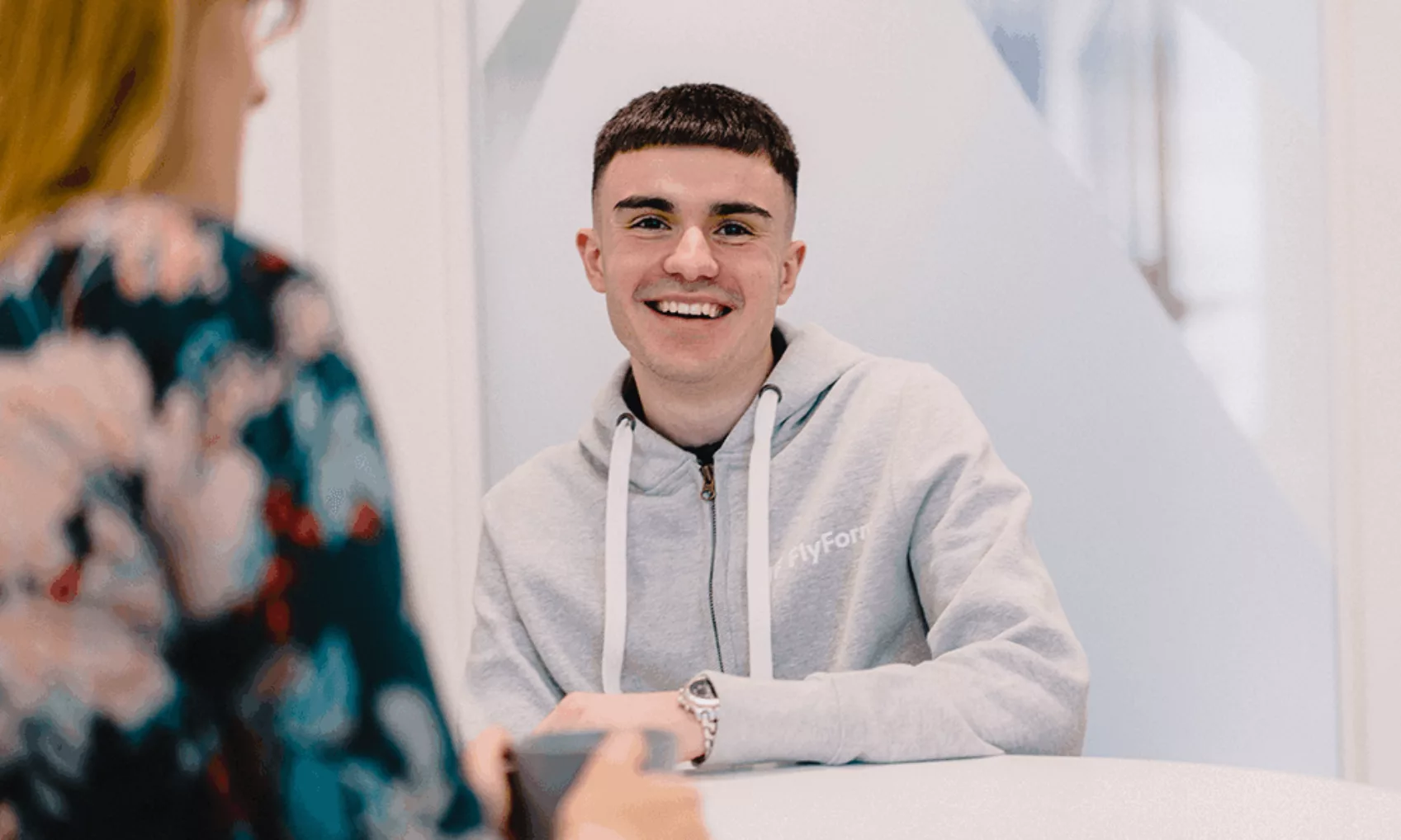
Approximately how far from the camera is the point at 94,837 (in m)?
0.41

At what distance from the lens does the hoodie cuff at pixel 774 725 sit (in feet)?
3.71

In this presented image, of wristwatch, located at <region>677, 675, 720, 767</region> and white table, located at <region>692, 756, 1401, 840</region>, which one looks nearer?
white table, located at <region>692, 756, 1401, 840</region>

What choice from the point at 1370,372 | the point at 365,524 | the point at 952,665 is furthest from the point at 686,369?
the point at 1370,372

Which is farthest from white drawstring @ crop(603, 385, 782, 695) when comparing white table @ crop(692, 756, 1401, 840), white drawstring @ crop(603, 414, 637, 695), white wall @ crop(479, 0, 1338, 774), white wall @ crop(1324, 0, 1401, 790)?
white wall @ crop(1324, 0, 1401, 790)

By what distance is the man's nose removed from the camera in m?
1.75

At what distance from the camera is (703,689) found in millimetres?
1159

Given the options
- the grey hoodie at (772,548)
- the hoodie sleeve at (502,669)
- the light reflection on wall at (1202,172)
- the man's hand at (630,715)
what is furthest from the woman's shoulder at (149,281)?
the light reflection on wall at (1202,172)

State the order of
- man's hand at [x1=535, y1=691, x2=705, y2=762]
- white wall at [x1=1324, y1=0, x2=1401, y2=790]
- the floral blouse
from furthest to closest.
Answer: white wall at [x1=1324, y1=0, x2=1401, y2=790] < man's hand at [x1=535, y1=691, x2=705, y2=762] < the floral blouse

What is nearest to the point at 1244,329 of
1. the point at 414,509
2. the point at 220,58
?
the point at 414,509

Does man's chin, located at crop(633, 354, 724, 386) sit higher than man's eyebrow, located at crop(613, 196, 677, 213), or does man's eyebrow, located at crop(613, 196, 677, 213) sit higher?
man's eyebrow, located at crop(613, 196, 677, 213)

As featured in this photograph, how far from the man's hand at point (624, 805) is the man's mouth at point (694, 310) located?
1.28 m

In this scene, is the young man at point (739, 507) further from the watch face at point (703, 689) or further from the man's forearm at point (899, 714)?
the watch face at point (703, 689)

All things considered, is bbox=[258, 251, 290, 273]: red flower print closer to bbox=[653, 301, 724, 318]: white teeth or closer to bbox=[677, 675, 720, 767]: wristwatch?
bbox=[677, 675, 720, 767]: wristwatch

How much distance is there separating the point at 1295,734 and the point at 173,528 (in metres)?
2.58
